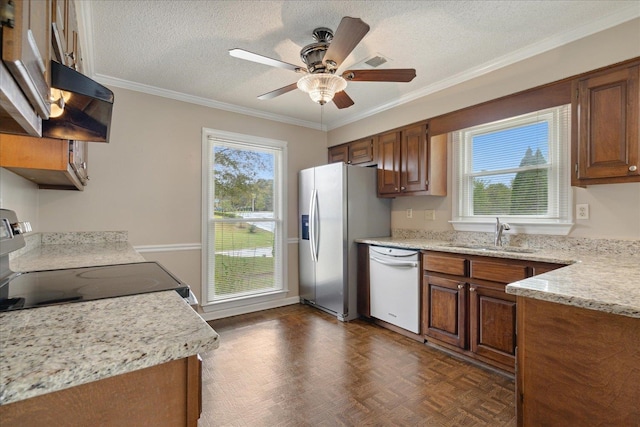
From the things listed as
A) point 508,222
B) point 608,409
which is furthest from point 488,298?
point 608,409

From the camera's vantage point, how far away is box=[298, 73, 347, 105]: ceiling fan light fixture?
2156 millimetres

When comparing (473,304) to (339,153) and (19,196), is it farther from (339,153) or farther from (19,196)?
(19,196)

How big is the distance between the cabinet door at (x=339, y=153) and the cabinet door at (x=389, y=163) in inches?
24.0

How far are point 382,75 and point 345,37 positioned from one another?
51cm

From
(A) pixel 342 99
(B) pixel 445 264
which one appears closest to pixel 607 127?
(B) pixel 445 264

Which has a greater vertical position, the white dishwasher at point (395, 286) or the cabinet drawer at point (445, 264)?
the cabinet drawer at point (445, 264)

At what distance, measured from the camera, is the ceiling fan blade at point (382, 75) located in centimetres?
209

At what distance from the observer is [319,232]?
376 cm

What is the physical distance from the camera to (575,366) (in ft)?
3.93

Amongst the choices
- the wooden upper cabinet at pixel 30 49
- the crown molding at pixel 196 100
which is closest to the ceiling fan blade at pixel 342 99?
the crown molding at pixel 196 100

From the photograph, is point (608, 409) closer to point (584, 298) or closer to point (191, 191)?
point (584, 298)

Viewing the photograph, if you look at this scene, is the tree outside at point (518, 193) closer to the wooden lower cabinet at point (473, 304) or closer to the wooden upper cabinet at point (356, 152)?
the wooden lower cabinet at point (473, 304)

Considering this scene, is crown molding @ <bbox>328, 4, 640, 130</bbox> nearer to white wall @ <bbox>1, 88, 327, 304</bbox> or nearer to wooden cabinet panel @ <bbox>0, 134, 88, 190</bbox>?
white wall @ <bbox>1, 88, 327, 304</bbox>

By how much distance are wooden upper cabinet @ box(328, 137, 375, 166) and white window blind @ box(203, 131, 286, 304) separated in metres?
0.79
